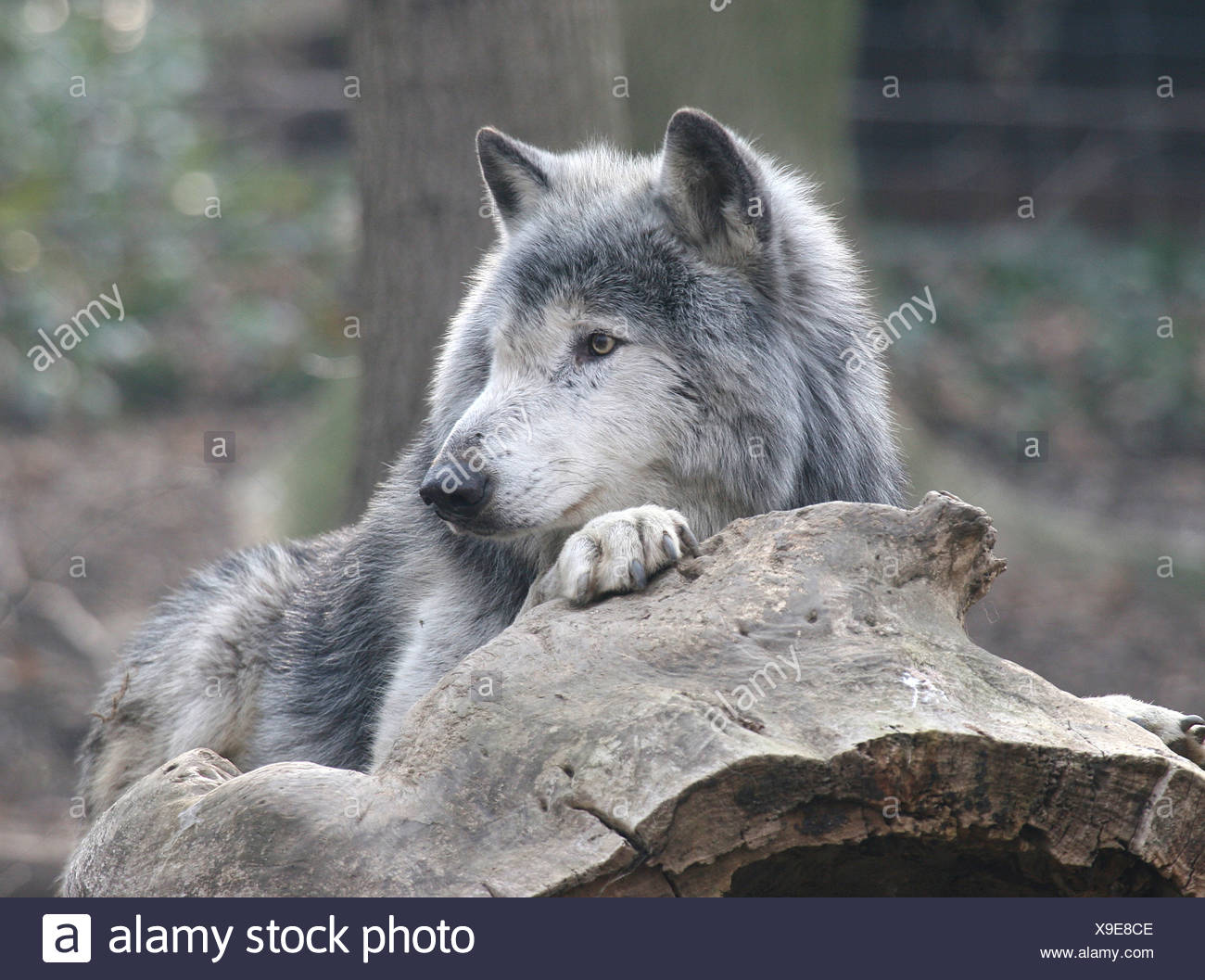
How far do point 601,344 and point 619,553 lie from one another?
796mm

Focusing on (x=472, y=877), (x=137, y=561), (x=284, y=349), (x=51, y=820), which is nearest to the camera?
(x=472, y=877)

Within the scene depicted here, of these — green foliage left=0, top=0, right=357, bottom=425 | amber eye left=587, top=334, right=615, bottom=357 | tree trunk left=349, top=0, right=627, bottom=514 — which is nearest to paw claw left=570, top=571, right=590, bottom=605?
amber eye left=587, top=334, right=615, bottom=357

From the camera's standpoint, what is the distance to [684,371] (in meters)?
3.48

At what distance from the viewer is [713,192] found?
11.8ft

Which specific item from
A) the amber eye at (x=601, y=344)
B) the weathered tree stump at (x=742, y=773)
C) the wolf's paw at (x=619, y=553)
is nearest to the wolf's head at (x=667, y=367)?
the amber eye at (x=601, y=344)

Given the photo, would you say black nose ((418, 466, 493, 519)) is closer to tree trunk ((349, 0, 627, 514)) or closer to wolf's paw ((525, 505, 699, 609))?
wolf's paw ((525, 505, 699, 609))

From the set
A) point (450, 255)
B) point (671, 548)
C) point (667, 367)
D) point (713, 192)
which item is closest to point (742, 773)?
point (671, 548)

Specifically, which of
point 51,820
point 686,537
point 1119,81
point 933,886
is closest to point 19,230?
point 51,820

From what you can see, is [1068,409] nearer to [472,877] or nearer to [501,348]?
[501,348]

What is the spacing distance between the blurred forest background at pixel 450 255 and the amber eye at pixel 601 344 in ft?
4.45

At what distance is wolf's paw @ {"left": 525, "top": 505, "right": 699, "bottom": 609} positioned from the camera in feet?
9.55

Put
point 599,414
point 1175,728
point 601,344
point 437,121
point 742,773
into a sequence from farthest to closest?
point 437,121
point 601,344
point 599,414
point 1175,728
point 742,773

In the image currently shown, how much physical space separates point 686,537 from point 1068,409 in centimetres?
806

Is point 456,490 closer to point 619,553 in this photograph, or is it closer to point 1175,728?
point 619,553
